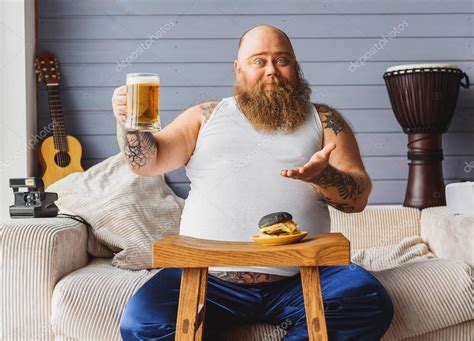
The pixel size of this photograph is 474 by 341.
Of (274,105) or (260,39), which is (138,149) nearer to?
(274,105)

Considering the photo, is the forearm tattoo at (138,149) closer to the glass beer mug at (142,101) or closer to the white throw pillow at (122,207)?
the glass beer mug at (142,101)

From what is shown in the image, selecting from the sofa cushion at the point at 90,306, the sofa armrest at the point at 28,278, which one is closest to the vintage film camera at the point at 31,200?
the sofa armrest at the point at 28,278

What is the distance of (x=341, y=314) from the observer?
1.97 metres

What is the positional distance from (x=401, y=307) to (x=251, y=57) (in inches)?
35.1

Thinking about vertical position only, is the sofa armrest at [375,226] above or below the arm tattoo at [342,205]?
below

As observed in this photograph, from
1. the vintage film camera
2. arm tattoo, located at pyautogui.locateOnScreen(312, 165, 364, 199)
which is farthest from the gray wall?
arm tattoo, located at pyautogui.locateOnScreen(312, 165, 364, 199)

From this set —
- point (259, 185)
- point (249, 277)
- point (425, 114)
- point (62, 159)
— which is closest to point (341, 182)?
point (259, 185)

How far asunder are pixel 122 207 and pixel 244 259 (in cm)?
130

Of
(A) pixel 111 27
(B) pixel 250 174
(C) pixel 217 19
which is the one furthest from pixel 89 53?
(B) pixel 250 174

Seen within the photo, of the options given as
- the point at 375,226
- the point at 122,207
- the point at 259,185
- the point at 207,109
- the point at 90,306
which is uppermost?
the point at 207,109

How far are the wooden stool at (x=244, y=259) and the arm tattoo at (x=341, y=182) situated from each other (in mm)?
212

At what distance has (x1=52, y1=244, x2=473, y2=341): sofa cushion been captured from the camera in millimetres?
2270

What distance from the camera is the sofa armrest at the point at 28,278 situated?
2.36 m

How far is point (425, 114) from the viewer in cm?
329
